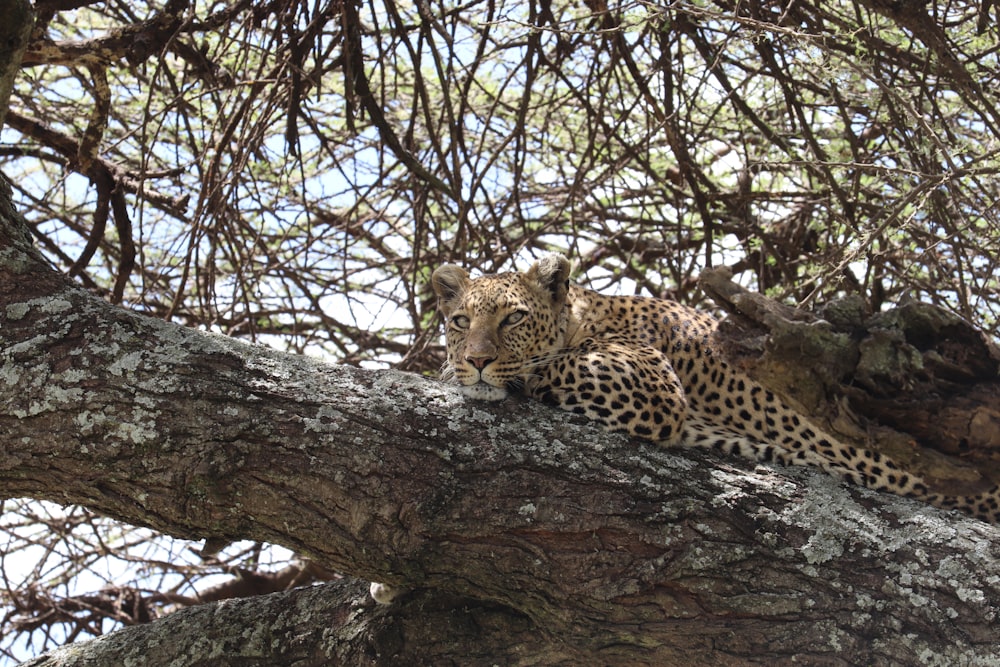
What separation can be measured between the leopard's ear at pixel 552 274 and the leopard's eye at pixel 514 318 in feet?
0.91

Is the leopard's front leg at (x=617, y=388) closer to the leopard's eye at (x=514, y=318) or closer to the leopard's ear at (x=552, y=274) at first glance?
the leopard's eye at (x=514, y=318)

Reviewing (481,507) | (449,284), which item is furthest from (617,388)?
(449,284)

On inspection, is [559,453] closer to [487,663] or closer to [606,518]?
[606,518]

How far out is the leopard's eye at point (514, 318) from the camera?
5715 millimetres

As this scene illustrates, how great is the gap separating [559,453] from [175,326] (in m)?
1.59

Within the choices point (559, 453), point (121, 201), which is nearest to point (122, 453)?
point (559, 453)

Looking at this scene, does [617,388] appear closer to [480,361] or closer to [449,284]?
[480,361]

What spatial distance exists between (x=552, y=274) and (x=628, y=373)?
1.19m

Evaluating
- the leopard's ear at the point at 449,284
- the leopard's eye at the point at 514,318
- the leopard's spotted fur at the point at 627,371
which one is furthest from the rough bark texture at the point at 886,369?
the leopard's ear at the point at 449,284

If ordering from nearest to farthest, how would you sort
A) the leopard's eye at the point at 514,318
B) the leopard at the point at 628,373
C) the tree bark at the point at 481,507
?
1. the tree bark at the point at 481,507
2. the leopard at the point at 628,373
3. the leopard's eye at the point at 514,318

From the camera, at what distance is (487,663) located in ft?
13.3

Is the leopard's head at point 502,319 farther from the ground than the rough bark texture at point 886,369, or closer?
farther from the ground

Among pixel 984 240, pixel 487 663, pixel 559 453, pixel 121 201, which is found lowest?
pixel 487 663

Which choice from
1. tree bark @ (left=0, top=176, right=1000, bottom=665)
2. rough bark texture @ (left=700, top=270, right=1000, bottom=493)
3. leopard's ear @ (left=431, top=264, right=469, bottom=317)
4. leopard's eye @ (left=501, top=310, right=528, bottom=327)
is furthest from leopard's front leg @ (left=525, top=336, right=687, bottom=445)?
leopard's ear @ (left=431, top=264, right=469, bottom=317)
